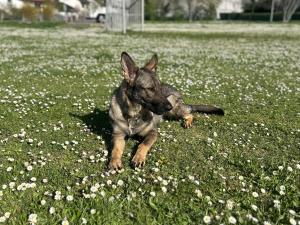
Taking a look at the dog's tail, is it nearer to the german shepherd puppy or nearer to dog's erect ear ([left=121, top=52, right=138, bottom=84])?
the german shepherd puppy

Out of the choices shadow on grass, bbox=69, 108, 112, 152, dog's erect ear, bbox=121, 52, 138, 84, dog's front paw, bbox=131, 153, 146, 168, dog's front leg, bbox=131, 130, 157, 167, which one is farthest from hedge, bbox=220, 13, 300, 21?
dog's front paw, bbox=131, 153, 146, 168

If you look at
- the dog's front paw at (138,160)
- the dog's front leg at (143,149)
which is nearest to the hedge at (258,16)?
the dog's front leg at (143,149)

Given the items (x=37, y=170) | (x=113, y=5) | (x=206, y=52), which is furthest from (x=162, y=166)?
(x=113, y=5)

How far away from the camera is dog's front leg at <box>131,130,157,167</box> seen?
642cm

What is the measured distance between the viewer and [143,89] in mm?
6887

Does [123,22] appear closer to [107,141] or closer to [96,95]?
[96,95]

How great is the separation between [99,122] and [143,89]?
7.89ft

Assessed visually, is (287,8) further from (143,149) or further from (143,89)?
(143,149)

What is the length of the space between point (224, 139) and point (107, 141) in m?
2.66

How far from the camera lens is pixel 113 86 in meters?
13.2

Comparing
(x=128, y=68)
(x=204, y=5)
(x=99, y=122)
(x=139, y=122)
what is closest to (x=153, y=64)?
(x=128, y=68)

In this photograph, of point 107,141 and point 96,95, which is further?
point 96,95

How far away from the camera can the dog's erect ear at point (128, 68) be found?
6797 millimetres

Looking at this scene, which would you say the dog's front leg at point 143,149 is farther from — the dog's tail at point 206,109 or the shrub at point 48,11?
the shrub at point 48,11
